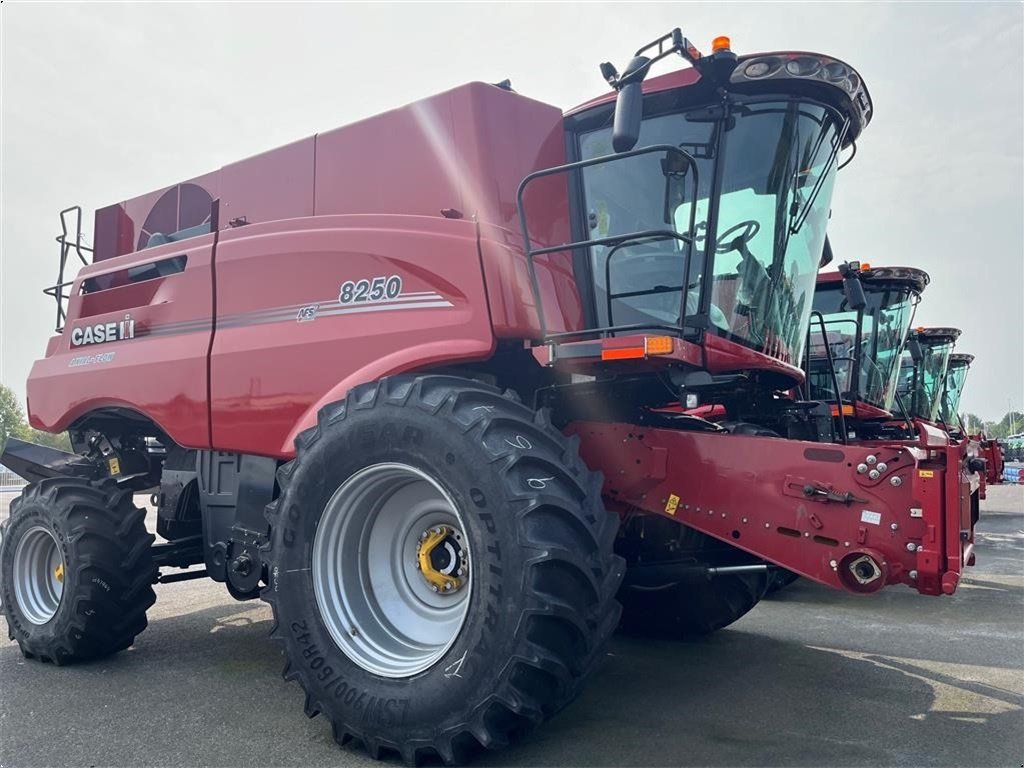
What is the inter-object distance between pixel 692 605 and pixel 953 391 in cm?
1402

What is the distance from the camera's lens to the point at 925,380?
13.2 m

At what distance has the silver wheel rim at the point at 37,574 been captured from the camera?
5477mm

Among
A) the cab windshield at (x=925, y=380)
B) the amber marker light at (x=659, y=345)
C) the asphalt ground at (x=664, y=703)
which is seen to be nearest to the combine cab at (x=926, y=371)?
the cab windshield at (x=925, y=380)

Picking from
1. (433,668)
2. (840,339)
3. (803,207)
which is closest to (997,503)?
(840,339)

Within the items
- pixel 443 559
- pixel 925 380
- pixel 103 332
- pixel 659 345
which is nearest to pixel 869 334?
pixel 925 380

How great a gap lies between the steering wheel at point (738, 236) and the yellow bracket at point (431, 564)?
6.05ft

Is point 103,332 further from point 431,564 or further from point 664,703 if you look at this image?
point 664,703

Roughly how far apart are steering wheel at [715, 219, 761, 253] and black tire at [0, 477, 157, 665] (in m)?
3.93

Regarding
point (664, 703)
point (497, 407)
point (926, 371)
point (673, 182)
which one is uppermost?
point (673, 182)

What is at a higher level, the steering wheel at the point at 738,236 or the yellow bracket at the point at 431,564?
the steering wheel at the point at 738,236

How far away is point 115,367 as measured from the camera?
559cm

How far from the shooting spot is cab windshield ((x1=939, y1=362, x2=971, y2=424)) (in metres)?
15.8

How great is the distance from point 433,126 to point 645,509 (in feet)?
7.47

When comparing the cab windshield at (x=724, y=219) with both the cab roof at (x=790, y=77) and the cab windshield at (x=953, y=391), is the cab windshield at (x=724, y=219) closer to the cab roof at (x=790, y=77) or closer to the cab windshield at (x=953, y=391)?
the cab roof at (x=790, y=77)
